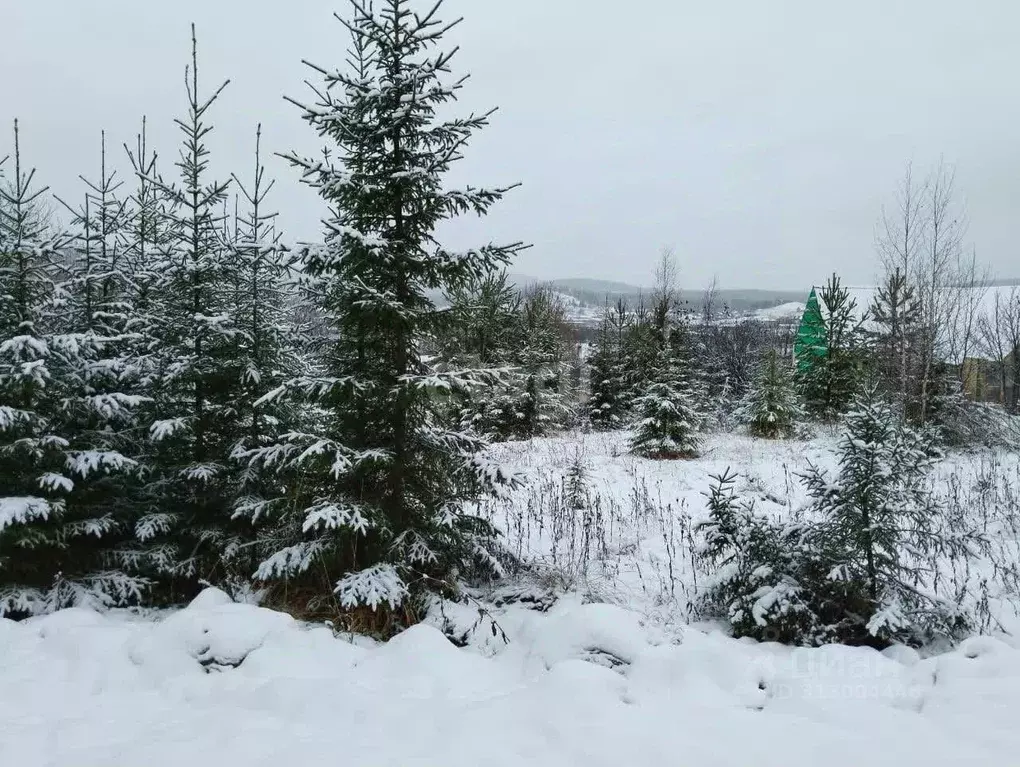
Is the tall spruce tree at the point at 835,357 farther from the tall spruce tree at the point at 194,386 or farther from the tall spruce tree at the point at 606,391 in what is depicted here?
the tall spruce tree at the point at 194,386

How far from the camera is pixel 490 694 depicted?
3447 millimetres

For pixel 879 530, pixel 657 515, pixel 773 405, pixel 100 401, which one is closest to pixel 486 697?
pixel 879 530

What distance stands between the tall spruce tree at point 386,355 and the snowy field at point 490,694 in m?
0.68

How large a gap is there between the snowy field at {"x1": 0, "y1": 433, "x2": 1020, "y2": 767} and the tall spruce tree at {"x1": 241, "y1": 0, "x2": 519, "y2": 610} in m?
0.68

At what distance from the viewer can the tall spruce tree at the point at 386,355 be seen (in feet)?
14.9

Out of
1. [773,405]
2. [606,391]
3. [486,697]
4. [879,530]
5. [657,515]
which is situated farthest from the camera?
[606,391]

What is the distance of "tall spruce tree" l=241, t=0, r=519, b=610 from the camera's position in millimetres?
4539

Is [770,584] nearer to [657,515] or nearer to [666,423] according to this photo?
[657,515]

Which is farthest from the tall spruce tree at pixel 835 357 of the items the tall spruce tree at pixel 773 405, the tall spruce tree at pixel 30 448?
the tall spruce tree at pixel 30 448

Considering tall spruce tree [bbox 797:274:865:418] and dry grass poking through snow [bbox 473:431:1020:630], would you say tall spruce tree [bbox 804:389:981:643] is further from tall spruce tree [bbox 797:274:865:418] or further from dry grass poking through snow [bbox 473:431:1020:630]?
tall spruce tree [bbox 797:274:865:418]

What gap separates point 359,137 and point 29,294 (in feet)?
11.4

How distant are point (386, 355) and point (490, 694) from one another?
113 inches

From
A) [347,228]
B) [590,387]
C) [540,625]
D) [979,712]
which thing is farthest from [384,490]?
[590,387]

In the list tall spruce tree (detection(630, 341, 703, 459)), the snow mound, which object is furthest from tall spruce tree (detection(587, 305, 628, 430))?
the snow mound
